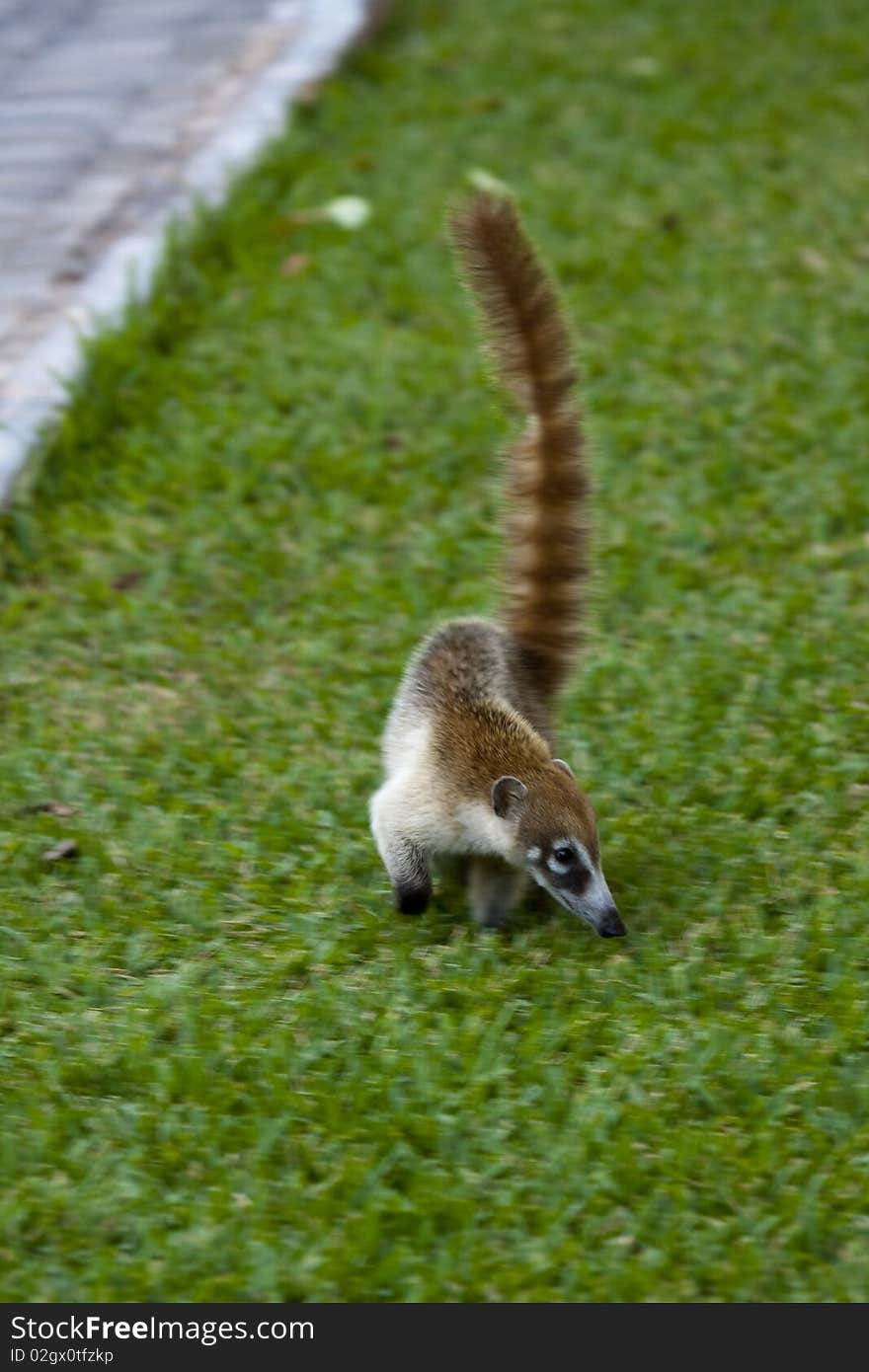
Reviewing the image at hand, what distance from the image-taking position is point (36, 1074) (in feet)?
10.7

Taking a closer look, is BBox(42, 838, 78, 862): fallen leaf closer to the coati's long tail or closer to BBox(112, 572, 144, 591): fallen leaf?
the coati's long tail

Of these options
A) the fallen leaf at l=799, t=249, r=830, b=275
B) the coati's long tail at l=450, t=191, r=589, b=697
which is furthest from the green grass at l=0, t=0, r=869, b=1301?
the coati's long tail at l=450, t=191, r=589, b=697

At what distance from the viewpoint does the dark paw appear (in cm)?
378

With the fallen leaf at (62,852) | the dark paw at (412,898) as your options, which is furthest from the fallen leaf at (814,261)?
the fallen leaf at (62,852)

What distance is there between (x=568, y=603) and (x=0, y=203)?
3951 millimetres

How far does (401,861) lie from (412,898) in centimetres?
10

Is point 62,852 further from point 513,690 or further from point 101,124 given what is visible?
point 101,124

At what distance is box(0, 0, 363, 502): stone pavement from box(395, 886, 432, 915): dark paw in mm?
2099

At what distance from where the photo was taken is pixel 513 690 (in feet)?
13.3

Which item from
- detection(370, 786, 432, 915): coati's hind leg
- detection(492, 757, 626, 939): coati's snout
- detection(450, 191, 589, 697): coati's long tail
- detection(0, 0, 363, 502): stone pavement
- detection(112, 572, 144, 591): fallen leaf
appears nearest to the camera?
detection(492, 757, 626, 939): coati's snout

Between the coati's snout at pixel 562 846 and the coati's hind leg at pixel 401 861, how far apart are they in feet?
0.74

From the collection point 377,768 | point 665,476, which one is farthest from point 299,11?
point 377,768

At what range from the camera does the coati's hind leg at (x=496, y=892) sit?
12.5ft

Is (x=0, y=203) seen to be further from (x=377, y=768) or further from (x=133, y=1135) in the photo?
(x=133, y=1135)
